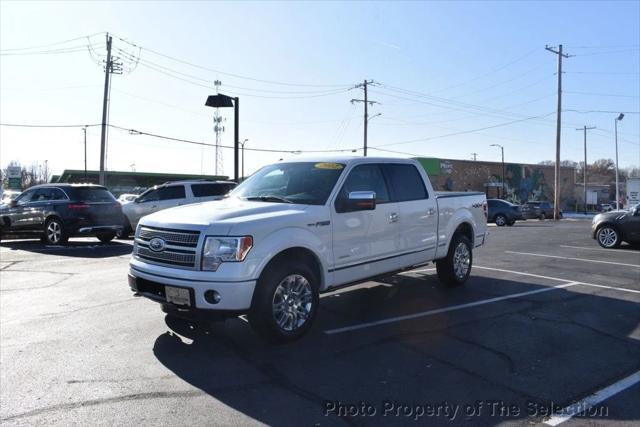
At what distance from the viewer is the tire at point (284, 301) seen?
15.4 ft

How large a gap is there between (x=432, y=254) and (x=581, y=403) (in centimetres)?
360

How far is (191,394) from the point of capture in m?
3.88

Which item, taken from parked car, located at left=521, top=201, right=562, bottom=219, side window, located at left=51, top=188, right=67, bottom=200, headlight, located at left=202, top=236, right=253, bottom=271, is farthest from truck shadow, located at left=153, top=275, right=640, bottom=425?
parked car, located at left=521, top=201, right=562, bottom=219

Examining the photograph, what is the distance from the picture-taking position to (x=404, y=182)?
688 centimetres

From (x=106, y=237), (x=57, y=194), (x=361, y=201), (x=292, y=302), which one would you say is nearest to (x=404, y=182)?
(x=361, y=201)

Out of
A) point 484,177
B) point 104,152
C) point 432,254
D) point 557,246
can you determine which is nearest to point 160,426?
point 432,254

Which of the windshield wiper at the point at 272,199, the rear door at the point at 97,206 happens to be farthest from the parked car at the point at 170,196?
the windshield wiper at the point at 272,199

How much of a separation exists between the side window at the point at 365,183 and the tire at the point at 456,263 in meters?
1.95

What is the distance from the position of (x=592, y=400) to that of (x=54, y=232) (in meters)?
13.5

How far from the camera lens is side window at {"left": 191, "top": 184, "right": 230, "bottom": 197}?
15.9 m

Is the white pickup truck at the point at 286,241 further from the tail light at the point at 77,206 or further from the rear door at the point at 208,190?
the rear door at the point at 208,190

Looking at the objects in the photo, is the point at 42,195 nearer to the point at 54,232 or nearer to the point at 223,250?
the point at 54,232

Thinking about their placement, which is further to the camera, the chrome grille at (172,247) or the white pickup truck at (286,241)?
the chrome grille at (172,247)

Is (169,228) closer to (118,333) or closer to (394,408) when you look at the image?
(118,333)
